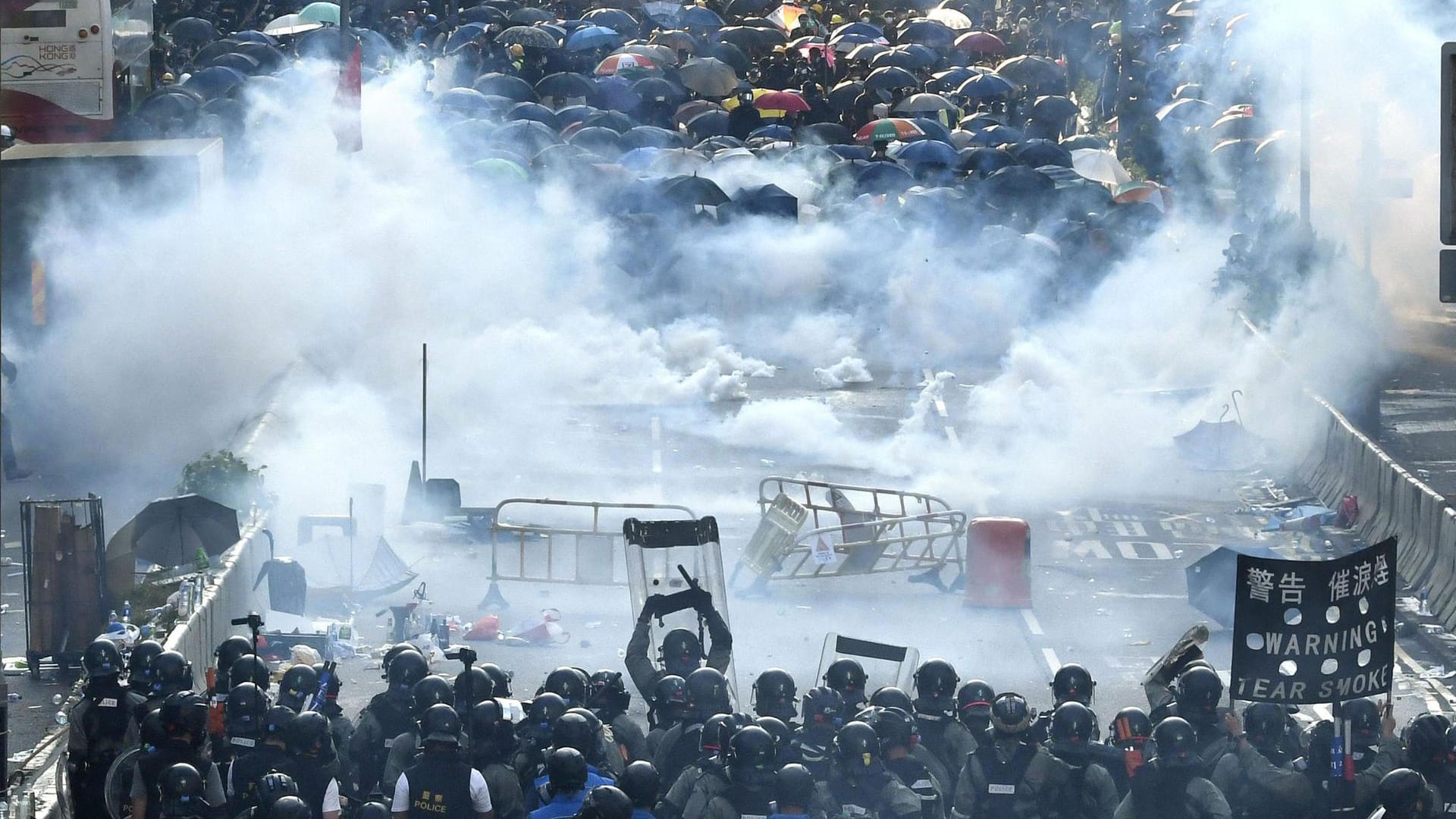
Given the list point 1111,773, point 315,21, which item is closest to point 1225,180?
point 315,21

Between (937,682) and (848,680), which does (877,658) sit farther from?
(937,682)

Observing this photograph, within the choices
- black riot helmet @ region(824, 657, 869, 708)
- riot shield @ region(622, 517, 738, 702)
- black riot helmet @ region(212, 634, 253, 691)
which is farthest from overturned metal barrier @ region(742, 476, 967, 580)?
black riot helmet @ region(212, 634, 253, 691)

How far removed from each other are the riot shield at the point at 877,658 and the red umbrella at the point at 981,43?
2735 centimetres

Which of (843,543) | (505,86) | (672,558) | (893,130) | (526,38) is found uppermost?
(526,38)

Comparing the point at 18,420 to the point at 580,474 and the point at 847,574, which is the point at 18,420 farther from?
the point at 847,574

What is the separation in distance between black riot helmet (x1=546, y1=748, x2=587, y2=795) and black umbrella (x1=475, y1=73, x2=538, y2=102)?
26.7m

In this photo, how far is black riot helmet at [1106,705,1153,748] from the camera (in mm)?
9016

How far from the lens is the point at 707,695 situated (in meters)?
9.20

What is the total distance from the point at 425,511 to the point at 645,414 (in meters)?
6.11

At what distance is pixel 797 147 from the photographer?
30.6 meters

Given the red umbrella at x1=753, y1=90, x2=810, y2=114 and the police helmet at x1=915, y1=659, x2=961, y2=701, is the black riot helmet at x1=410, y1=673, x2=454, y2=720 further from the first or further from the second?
the red umbrella at x1=753, y1=90, x2=810, y2=114

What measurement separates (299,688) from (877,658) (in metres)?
3.27

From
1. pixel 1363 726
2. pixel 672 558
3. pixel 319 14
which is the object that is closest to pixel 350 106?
pixel 319 14

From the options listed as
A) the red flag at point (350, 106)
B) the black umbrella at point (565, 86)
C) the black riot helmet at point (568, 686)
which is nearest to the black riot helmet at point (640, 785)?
the black riot helmet at point (568, 686)
